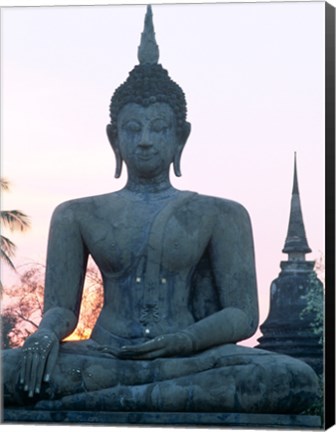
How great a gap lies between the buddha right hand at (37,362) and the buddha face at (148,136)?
5.88 ft

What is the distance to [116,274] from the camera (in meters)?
20.9

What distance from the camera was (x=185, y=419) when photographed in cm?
1988

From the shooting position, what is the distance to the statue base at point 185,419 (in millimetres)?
19906

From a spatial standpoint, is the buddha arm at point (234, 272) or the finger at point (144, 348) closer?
the finger at point (144, 348)

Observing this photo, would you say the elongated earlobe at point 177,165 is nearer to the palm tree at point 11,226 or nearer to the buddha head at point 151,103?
the buddha head at point 151,103

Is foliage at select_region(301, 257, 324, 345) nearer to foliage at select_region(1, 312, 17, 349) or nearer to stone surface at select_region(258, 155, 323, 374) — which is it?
stone surface at select_region(258, 155, 323, 374)

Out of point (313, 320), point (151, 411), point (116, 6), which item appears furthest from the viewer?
point (313, 320)

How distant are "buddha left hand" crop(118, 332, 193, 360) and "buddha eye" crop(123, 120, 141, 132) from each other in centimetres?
189

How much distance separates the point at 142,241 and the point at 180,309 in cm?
65

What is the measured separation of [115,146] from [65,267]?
1177mm

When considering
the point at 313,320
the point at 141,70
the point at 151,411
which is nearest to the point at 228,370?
the point at 151,411

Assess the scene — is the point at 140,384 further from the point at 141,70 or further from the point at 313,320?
the point at 313,320

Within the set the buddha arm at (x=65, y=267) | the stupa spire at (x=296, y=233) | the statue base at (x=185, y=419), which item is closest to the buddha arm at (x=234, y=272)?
the statue base at (x=185, y=419)

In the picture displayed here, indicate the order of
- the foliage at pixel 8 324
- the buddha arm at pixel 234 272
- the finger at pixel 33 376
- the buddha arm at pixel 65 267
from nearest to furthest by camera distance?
the finger at pixel 33 376 → the buddha arm at pixel 234 272 → the buddha arm at pixel 65 267 → the foliage at pixel 8 324
